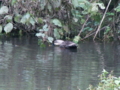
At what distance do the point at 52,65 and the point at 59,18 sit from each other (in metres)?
3.80

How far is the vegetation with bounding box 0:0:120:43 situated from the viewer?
8.87 metres

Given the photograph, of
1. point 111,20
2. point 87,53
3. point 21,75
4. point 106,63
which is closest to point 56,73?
point 21,75

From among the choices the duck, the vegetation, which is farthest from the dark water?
the vegetation

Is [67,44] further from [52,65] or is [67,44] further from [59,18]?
[52,65]

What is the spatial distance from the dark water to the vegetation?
0.57m

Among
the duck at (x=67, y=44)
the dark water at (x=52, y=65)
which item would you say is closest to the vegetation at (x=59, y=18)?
the duck at (x=67, y=44)

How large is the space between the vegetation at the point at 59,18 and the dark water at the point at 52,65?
22.4 inches

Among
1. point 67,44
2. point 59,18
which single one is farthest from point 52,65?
point 59,18

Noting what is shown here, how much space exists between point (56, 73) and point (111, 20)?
254 inches

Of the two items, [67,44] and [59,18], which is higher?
[59,18]

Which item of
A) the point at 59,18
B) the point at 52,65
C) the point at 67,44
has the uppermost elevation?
the point at 59,18

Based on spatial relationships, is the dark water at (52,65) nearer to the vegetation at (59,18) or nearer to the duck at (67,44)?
the duck at (67,44)

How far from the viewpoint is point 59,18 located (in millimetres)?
11227

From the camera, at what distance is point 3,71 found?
682 centimetres
